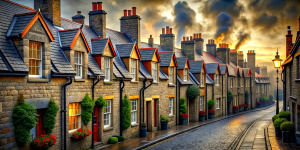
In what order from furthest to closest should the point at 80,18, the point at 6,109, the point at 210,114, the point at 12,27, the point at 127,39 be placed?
the point at 210,114
the point at 127,39
the point at 80,18
the point at 12,27
the point at 6,109

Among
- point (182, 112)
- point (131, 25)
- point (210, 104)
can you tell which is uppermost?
point (131, 25)

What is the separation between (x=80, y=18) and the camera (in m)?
25.4

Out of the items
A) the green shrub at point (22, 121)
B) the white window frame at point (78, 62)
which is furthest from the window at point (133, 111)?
the green shrub at point (22, 121)

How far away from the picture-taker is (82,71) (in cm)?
1716

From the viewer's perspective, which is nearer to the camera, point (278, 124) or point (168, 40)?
point (278, 124)

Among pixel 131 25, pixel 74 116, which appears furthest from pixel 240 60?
pixel 74 116

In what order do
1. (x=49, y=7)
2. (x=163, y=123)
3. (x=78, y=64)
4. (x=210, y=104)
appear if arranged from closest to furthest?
(x=78, y=64)
(x=49, y=7)
(x=163, y=123)
(x=210, y=104)

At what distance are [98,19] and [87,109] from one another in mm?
8795

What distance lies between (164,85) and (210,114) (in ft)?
43.9

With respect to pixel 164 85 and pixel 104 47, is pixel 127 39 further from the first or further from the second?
pixel 104 47

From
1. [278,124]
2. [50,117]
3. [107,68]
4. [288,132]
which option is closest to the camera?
[50,117]

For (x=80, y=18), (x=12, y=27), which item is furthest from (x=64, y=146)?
(x=80, y=18)

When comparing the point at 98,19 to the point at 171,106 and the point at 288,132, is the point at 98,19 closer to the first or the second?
the point at 171,106

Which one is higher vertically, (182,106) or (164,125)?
(182,106)
